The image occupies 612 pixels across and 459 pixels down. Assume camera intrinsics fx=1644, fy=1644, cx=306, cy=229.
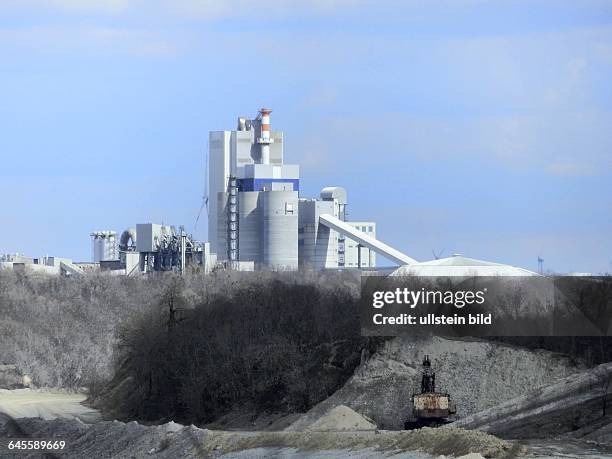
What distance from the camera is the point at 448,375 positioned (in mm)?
50562

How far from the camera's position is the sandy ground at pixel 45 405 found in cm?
5991

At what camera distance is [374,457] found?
35.1m

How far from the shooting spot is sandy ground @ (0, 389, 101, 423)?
5991 cm

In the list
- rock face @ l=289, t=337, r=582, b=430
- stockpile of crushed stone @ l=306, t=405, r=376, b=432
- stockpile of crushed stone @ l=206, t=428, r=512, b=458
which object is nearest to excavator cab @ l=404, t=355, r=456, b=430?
stockpile of crushed stone @ l=306, t=405, r=376, b=432

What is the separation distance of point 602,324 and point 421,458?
21828 millimetres

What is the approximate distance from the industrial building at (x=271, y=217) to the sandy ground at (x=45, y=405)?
189 ft

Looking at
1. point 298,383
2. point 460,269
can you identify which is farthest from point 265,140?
point 298,383

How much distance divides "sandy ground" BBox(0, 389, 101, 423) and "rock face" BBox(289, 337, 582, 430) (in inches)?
454

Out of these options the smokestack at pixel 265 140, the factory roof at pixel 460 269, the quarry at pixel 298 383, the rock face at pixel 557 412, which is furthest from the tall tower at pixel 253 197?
the rock face at pixel 557 412

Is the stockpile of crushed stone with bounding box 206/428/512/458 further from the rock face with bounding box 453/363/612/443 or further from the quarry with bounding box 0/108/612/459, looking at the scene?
the rock face with bounding box 453/363/612/443

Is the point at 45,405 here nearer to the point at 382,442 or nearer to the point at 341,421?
the point at 341,421

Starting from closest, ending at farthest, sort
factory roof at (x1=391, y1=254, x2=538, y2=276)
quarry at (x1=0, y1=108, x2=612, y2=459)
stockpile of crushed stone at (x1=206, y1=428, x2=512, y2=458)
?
stockpile of crushed stone at (x1=206, y1=428, x2=512, y2=458) → quarry at (x1=0, y1=108, x2=612, y2=459) → factory roof at (x1=391, y1=254, x2=538, y2=276)

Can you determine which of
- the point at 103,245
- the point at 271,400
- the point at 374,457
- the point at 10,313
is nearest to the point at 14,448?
the point at 271,400

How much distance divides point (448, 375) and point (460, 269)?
23.8m
